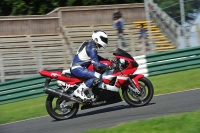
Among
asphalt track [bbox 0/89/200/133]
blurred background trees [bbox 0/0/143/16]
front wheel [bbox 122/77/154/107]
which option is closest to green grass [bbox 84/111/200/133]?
asphalt track [bbox 0/89/200/133]

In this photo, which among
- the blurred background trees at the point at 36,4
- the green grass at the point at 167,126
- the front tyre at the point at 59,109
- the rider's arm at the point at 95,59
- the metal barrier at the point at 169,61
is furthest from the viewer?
the blurred background trees at the point at 36,4

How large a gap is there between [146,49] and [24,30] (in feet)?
30.1

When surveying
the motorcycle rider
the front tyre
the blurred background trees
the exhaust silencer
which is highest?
the blurred background trees

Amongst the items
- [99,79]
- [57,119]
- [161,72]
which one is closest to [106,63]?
[99,79]

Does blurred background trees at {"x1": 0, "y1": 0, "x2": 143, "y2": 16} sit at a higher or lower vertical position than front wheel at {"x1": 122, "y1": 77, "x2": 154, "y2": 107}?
higher

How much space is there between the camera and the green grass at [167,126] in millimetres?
7113

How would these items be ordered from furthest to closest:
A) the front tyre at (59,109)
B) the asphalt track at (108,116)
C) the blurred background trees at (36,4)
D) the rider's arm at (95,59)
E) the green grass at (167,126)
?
the blurred background trees at (36,4) < the front tyre at (59,109) < the rider's arm at (95,59) < the asphalt track at (108,116) < the green grass at (167,126)

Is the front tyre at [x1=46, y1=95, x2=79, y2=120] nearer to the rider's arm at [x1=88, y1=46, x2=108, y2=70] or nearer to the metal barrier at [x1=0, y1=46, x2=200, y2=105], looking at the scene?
the rider's arm at [x1=88, y1=46, x2=108, y2=70]

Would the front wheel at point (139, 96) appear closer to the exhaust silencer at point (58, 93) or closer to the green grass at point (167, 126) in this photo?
the exhaust silencer at point (58, 93)

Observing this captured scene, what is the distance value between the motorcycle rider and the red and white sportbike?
98 millimetres

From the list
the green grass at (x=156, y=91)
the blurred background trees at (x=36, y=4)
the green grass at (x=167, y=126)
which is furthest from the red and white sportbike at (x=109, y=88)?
the blurred background trees at (x=36, y=4)

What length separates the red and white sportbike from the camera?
32.8 feet

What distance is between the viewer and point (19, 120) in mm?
10945

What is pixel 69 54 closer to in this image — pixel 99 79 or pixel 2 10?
pixel 99 79
